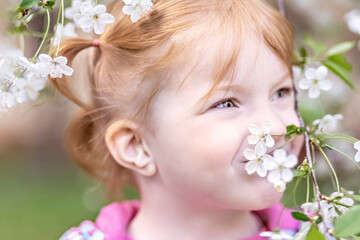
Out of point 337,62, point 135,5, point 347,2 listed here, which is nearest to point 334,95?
point 347,2

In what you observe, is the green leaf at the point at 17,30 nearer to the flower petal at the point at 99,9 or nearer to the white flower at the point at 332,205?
the flower petal at the point at 99,9

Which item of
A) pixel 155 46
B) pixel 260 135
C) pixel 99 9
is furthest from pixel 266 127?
pixel 99 9

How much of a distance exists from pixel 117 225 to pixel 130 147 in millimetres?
259

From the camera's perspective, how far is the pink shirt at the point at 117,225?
1785 millimetres

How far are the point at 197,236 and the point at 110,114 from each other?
42 centimetres

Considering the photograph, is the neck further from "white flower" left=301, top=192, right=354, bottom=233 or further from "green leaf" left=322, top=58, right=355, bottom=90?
"green leaf" left=322, top=58, right=355, bottom=90

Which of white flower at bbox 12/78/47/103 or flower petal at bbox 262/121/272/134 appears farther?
white flower at bbox 12/78/47/103

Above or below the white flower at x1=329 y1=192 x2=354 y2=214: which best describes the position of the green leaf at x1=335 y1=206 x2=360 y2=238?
below

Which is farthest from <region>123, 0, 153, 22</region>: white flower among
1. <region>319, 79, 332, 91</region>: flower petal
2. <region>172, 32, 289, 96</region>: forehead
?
<region>319, 79, 332, 91</region>: flower petal

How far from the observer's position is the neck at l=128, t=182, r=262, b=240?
5.71 ft

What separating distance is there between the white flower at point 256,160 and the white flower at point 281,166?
2.4 inches

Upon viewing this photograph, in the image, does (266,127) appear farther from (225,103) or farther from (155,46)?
(155,46)

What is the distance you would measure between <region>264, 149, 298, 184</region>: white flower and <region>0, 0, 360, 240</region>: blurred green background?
754 millimetres

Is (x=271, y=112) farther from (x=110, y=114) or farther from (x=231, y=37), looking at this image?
(x=110, y=114)
